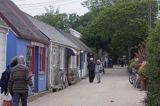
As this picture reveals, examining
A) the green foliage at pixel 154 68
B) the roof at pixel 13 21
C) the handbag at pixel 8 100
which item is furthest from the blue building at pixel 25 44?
the green foliage at pixel 154 68

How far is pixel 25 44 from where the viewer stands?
20875 mm

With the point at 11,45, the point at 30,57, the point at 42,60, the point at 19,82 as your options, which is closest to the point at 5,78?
the point at 19,82

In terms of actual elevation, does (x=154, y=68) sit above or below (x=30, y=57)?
below

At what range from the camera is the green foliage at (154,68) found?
45.1 feet

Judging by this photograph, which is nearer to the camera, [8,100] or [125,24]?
[8,100]

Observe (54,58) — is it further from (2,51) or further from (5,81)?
(5,81)

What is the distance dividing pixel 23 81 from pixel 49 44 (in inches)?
526

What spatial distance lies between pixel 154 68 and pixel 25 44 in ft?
27.2

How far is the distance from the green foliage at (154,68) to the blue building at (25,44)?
5.89 metres

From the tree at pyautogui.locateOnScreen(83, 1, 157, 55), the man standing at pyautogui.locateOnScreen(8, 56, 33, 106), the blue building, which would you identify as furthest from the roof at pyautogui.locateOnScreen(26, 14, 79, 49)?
the tree at pyautogui.locateOnScreen(83, 1, 157, 55)

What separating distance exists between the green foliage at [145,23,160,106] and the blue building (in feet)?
19.3

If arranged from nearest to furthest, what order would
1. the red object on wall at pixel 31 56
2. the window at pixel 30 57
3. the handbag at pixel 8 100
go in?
the handbag at pixel 8 100
the window at pixel 30 57
the red object on wall at pixel 31 56

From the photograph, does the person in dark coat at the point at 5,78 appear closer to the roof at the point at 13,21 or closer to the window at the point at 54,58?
the roof at the point at 13,21

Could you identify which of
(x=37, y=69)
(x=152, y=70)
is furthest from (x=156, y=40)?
(x=37, y=69)
